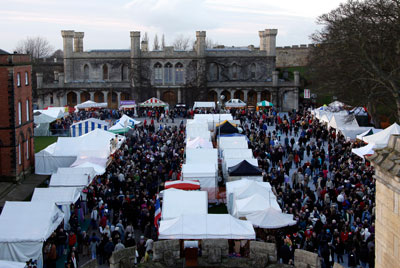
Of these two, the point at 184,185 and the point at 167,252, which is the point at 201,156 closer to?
the point at 184,185

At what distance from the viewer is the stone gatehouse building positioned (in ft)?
202

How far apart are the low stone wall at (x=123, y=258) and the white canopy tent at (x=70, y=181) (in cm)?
894

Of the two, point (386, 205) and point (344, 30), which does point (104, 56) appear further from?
point (386, 205)

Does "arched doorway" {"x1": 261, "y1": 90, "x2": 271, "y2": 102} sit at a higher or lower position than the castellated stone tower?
lower

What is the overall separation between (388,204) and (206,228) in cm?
768

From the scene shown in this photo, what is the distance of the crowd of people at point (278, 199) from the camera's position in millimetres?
17438

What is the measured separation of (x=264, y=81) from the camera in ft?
206

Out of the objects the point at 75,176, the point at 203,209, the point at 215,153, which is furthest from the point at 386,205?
the point at 215,153

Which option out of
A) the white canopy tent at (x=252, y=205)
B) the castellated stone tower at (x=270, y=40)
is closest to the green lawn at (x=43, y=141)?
the white canopy tent at (x=252, y=205)

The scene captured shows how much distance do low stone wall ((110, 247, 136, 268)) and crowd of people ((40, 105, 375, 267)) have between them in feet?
3.13

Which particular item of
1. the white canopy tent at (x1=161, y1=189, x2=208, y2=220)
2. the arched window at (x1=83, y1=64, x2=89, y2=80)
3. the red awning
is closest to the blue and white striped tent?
the red awning

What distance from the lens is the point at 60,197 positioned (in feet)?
68.1

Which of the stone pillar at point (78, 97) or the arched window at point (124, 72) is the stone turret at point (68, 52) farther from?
the arched window at point (124, 72)

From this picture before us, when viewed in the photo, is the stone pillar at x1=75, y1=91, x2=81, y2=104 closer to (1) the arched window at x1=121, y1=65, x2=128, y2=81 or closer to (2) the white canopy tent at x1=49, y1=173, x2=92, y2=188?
(1) the arched window at x1=121, y1=65, x2=128, y2=81
